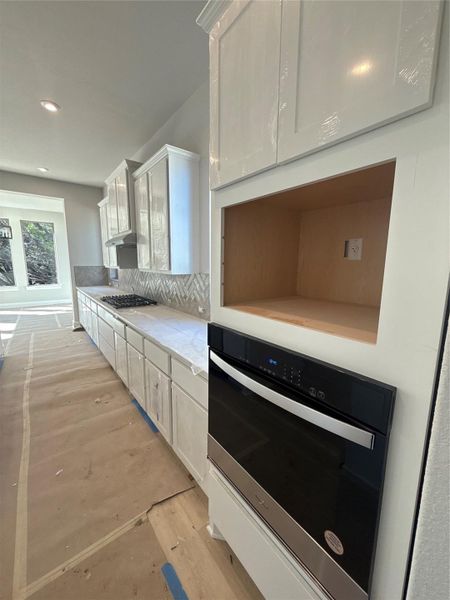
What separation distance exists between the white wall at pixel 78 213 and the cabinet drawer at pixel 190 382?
4316 millimetres

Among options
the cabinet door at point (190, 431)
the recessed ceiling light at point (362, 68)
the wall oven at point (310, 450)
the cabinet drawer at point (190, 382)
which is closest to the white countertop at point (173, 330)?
the cabinet drawer at point (190, 382)

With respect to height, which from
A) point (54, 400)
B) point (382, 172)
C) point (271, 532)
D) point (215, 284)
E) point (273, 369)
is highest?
point (382, 172)

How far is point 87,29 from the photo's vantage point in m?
1.62

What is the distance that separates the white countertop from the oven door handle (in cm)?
42

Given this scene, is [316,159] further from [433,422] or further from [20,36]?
[20,36]

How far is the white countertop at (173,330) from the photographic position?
1423 millimetres

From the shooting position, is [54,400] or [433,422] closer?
[433,422]

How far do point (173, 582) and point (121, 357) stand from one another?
182 centimetres

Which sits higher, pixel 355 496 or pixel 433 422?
pixel 433 422

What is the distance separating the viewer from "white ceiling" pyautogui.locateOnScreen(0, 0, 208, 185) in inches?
60.2

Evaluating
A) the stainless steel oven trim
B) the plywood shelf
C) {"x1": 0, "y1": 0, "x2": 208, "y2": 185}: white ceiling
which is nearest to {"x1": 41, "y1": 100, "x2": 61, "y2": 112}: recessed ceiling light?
{"x1": 0, "y1": 0, "x2": 208, "y2": 185}: white ceiling

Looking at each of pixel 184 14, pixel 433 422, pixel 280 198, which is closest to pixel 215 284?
pixel 280 198

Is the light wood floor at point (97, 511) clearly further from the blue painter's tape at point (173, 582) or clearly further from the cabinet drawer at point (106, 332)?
the cabinet drawer at point (106, 332)

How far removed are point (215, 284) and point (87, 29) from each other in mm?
1976
